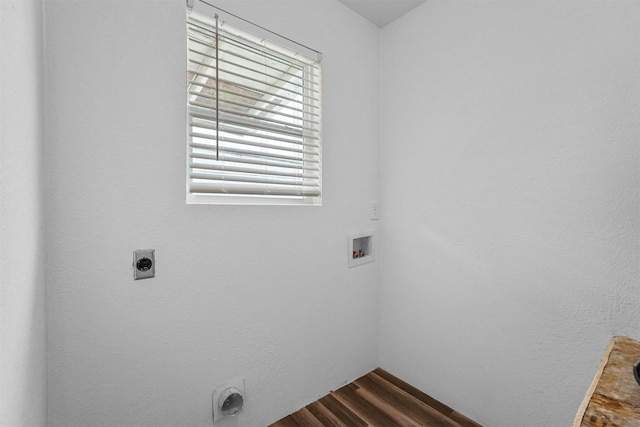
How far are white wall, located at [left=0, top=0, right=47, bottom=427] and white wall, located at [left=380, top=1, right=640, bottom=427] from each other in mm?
1635

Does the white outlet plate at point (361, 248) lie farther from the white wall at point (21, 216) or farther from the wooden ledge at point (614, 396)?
the white wall at point (21, 216)

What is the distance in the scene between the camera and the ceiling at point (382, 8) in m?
1.65

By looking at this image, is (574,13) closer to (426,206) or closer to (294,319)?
(426,206)

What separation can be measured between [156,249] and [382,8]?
5.92 feet

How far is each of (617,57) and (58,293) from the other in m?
2.16

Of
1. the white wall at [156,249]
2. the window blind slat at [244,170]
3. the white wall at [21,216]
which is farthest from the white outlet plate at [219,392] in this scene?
the window blind slat at [244,170]

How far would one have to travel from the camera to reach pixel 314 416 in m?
1.51

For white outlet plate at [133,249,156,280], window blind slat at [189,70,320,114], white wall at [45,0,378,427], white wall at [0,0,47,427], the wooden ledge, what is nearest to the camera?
white wall at [0,0,47,427]

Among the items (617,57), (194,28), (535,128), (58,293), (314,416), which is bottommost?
(314,416)

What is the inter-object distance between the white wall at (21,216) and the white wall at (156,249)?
5.0 inches

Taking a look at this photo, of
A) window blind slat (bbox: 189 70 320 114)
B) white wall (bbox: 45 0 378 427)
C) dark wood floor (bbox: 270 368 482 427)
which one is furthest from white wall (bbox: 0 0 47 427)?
dark wood floor (bbox: 270 368 482 427)

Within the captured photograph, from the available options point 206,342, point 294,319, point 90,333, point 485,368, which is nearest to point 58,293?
point 90,333

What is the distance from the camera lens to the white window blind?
1.22 m

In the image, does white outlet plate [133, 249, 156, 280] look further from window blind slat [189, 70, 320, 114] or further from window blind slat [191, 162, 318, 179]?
window blind slat [189, 70, 320, 114]
